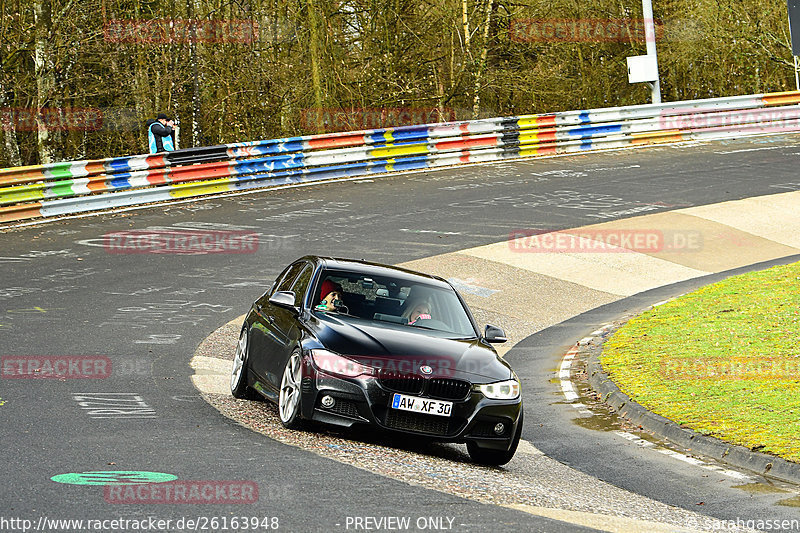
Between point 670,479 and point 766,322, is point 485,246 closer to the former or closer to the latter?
point 766,322

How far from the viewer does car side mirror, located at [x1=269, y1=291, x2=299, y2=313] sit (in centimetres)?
974

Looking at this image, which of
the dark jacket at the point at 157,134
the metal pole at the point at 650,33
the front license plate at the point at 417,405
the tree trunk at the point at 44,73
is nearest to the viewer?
the front license plate at the point at 417,405

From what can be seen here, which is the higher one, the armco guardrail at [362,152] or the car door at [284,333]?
the armco guardrail at [362,152]

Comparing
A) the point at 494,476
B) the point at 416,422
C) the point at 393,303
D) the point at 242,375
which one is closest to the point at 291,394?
the point at 416,422

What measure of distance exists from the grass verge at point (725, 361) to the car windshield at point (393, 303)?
243cm

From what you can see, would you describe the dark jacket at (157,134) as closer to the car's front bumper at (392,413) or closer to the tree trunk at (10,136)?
the tree trunk at (10,136)

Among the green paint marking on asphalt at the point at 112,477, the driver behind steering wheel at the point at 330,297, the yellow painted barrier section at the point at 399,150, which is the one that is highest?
the yellow painted barrier section at the point at 399,150

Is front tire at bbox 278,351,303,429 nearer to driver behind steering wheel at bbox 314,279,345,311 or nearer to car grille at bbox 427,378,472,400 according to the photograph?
driver behind steering wheel at bbox 314,279,345,311

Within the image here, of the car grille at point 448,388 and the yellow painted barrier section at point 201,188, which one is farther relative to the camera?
the yellow painted barrier section at point 201,188

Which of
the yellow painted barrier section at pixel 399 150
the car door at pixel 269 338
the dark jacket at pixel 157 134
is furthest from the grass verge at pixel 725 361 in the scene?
the dark jacket at pixel 157 134

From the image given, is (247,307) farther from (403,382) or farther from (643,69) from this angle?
(643,69)

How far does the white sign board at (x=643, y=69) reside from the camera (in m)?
31.6

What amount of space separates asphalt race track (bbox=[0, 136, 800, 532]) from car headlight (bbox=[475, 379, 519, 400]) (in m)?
0.95

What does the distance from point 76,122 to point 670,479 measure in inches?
1108
